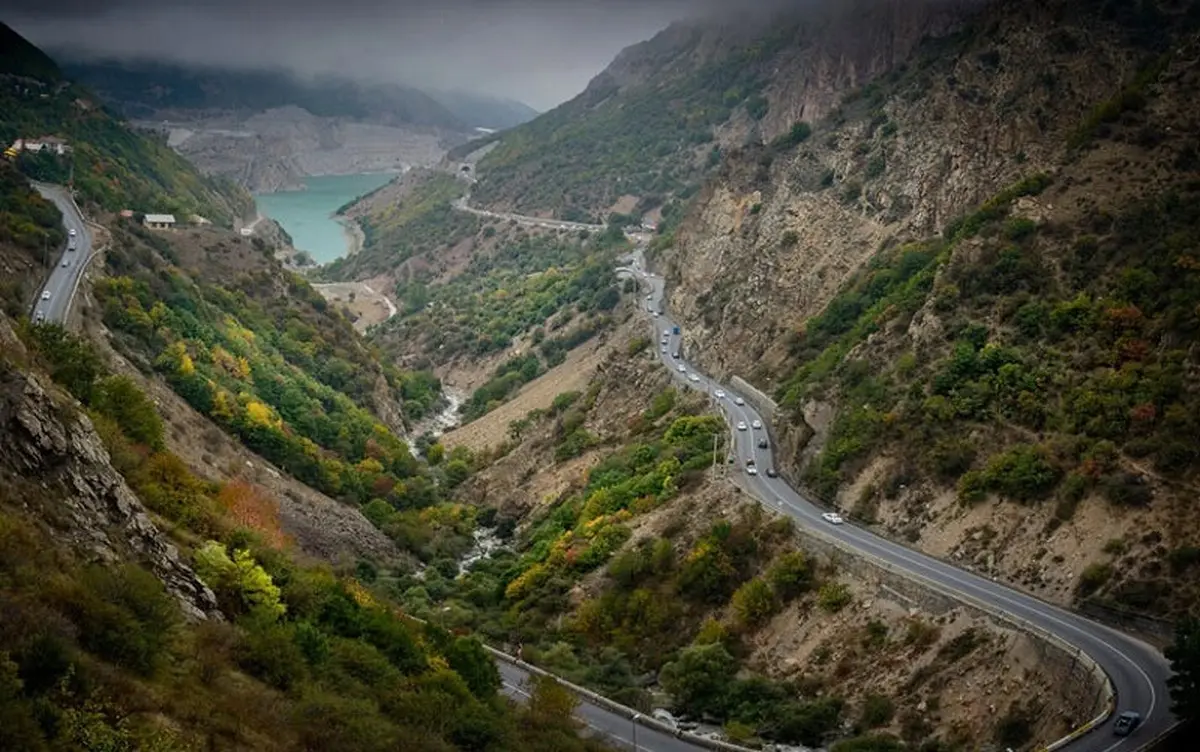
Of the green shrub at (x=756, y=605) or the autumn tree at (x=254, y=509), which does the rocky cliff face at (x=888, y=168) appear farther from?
the autumn tree at (x=254, y=509)

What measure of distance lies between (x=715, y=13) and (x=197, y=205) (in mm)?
101099

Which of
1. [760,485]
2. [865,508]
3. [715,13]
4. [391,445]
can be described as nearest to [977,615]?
[865,508]

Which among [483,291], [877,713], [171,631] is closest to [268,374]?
[877,713]

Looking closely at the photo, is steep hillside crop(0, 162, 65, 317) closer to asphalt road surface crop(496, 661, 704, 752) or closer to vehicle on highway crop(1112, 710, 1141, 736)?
asphalt road surface crop(496, 661, 704, 752)

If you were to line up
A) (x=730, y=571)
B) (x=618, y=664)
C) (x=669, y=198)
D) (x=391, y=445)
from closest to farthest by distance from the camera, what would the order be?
1. (x=618, y=664)
2. (x=730, y=571)
3. (x=391, y=445)
4. (x=669, y=198)

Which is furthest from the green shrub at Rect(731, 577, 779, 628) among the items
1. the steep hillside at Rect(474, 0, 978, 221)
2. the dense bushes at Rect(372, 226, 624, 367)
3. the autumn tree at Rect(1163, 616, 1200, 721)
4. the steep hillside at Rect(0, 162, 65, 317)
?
the steep hillside at Rect(474, 0, 978, 221)

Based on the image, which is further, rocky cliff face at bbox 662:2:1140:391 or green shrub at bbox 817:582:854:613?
rocky cliff face at bbox 662:2:1140:391

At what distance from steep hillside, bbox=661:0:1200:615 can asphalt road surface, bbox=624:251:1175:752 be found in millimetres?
1149

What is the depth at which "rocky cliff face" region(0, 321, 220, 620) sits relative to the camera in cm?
2392

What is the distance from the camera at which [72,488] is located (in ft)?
82.7

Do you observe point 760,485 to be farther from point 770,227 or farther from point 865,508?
point 770,227

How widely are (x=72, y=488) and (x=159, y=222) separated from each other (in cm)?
7400

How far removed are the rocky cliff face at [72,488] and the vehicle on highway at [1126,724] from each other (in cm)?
2291

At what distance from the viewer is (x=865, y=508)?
46.0 meters
